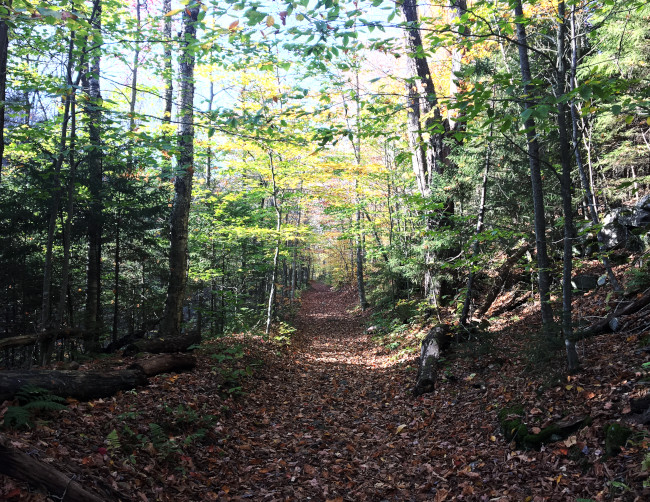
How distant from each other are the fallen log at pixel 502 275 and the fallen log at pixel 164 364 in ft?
25.0

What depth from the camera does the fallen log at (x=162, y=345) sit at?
7523 mm

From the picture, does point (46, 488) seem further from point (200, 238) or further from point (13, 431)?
point (200, 238)

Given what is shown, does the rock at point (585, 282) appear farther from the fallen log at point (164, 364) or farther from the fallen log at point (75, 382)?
the fallen log at point (75, 382)

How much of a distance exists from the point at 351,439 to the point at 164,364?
3657mm

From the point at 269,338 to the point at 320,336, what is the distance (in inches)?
172

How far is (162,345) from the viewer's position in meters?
7.77

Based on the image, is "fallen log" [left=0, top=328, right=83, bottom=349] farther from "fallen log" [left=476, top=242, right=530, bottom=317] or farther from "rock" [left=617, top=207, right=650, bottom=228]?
"rock" [left=617, top=207, right=650, bottom=228]

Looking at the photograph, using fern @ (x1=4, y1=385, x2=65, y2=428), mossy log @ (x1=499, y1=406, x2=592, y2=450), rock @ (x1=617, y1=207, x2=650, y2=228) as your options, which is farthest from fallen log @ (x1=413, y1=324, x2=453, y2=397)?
fern @ (x1=4, y1=385, x2=65, y2=428)

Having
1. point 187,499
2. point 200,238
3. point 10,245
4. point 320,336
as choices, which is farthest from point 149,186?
point 187,499

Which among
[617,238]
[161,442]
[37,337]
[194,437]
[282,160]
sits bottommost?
[194,437]

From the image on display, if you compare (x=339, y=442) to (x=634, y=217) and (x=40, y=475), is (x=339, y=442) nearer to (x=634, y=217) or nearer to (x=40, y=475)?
(x=40, y=475)

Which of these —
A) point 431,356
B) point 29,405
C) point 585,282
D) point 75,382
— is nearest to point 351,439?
point 431,356

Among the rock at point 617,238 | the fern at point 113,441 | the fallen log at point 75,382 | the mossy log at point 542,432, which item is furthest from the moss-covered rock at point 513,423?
the rock at point 617,238

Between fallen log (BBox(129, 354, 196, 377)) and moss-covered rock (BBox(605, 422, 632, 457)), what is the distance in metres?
6.40
